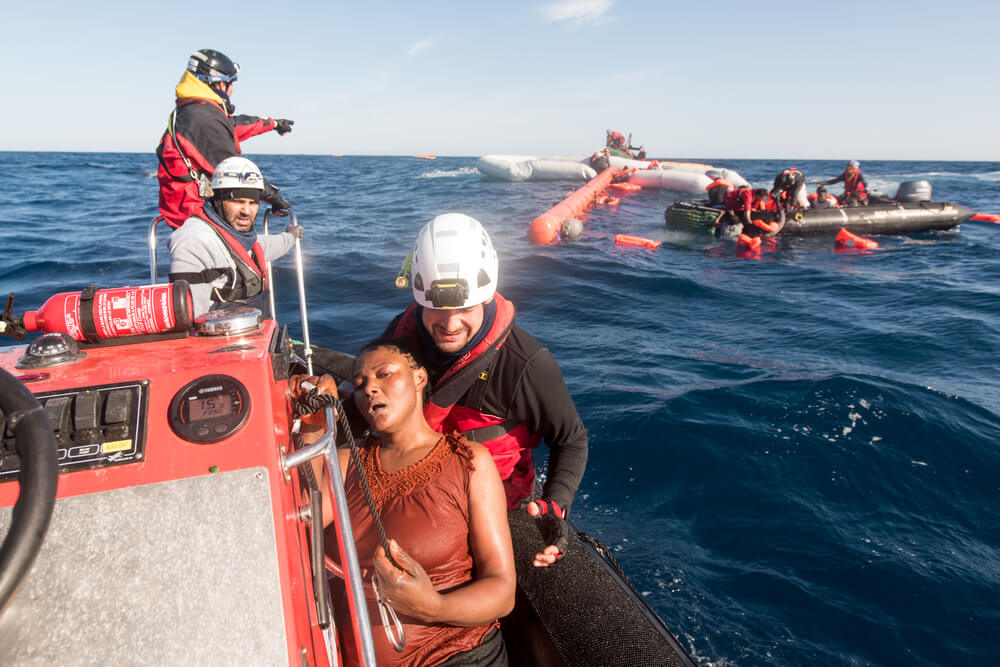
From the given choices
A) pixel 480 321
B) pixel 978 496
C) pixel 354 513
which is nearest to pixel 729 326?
pixel 978 496

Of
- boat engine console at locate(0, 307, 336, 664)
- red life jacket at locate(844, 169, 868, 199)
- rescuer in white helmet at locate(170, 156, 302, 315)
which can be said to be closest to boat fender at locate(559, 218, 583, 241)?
red life jacket at locate(844, 169, 868, 199)

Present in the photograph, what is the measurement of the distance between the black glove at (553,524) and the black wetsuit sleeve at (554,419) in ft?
0.19

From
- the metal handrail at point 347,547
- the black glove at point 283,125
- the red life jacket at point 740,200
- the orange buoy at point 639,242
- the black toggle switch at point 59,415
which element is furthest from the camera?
the red life jacket at point 740,200

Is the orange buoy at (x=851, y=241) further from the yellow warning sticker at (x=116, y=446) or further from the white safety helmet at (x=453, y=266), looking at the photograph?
the yellow warning sticker at (x=116, y=446)

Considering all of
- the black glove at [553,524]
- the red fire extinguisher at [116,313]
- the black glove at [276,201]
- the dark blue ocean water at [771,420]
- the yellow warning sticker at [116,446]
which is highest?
the black glove at [276,201]

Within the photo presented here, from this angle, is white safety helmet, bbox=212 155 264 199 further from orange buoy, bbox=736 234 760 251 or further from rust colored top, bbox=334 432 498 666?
orange buoy, bbox=736 234 760 251

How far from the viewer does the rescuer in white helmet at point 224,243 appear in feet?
11.5

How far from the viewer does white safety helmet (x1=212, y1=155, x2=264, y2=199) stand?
3.71 meters

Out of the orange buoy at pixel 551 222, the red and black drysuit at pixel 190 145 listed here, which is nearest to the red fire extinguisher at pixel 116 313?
the red and black drysuit at pixel 190 145

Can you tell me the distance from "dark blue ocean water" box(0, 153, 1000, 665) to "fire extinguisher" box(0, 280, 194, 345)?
3.31 meters

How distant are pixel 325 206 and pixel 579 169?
712 inches

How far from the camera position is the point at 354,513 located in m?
2.17

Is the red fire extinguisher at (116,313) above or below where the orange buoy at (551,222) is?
above

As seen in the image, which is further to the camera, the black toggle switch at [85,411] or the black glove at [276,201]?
the black glove at [276,201]
